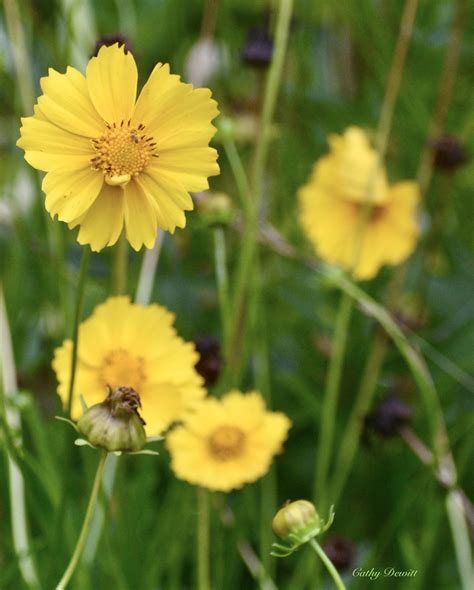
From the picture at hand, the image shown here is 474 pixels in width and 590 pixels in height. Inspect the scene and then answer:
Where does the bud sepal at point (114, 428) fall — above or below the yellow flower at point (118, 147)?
below

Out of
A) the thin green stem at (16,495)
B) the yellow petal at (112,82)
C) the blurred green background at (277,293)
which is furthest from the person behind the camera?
the blurred green background at (277,293)

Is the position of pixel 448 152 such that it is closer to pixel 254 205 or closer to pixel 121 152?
pixel 254 205

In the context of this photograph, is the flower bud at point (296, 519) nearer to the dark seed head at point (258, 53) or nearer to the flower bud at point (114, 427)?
the flower bud at point (114, 427)

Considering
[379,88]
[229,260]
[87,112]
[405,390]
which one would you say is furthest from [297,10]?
[87,112]

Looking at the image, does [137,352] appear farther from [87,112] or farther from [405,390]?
[405,390]

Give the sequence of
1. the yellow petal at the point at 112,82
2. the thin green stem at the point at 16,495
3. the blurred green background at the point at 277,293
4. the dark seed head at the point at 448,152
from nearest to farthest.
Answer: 1. the yellow petal at the point at 112,82
2. the thin green stem at the point at 16,495
3. the blurred green background at the point at 277,293
4. the dark seed head at the point at 448,152

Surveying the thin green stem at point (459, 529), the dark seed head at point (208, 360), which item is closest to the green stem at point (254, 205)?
the dark seed head at point (208, 360)

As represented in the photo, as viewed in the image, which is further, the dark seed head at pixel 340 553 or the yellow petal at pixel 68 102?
the dark seed head at pixel 340 553
